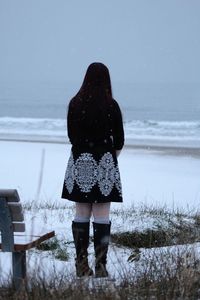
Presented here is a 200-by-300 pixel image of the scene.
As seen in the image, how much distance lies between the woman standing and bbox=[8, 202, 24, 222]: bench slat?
0.64 m

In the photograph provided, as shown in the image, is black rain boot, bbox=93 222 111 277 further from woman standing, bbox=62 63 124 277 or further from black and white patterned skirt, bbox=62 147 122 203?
black and white patterned skirt, bbox=62 147 122 203

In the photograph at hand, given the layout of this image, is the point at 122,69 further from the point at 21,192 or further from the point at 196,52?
the point at 21,192

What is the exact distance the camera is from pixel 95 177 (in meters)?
5.11

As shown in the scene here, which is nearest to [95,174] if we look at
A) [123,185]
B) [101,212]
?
[101,212]

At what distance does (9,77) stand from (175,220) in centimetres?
15058

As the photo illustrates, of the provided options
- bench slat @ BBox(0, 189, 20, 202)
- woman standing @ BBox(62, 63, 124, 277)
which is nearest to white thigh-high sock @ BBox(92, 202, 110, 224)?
woman standing @ BBox(62, 63, 124, 277)

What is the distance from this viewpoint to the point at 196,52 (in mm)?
182250

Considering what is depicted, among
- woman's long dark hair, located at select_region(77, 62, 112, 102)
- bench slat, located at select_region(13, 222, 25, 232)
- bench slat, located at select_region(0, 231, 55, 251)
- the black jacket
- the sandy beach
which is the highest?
the sandy beach

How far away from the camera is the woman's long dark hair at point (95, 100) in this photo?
5133 mm

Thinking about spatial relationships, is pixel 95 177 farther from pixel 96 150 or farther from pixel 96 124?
pixel 96 124

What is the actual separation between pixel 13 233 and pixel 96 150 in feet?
3.02

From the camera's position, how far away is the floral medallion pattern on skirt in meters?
5.10

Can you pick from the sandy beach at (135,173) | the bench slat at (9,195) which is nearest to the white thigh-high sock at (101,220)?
the bench slat at (9,195)

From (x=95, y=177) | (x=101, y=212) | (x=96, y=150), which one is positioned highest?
(x=96, y=150)
